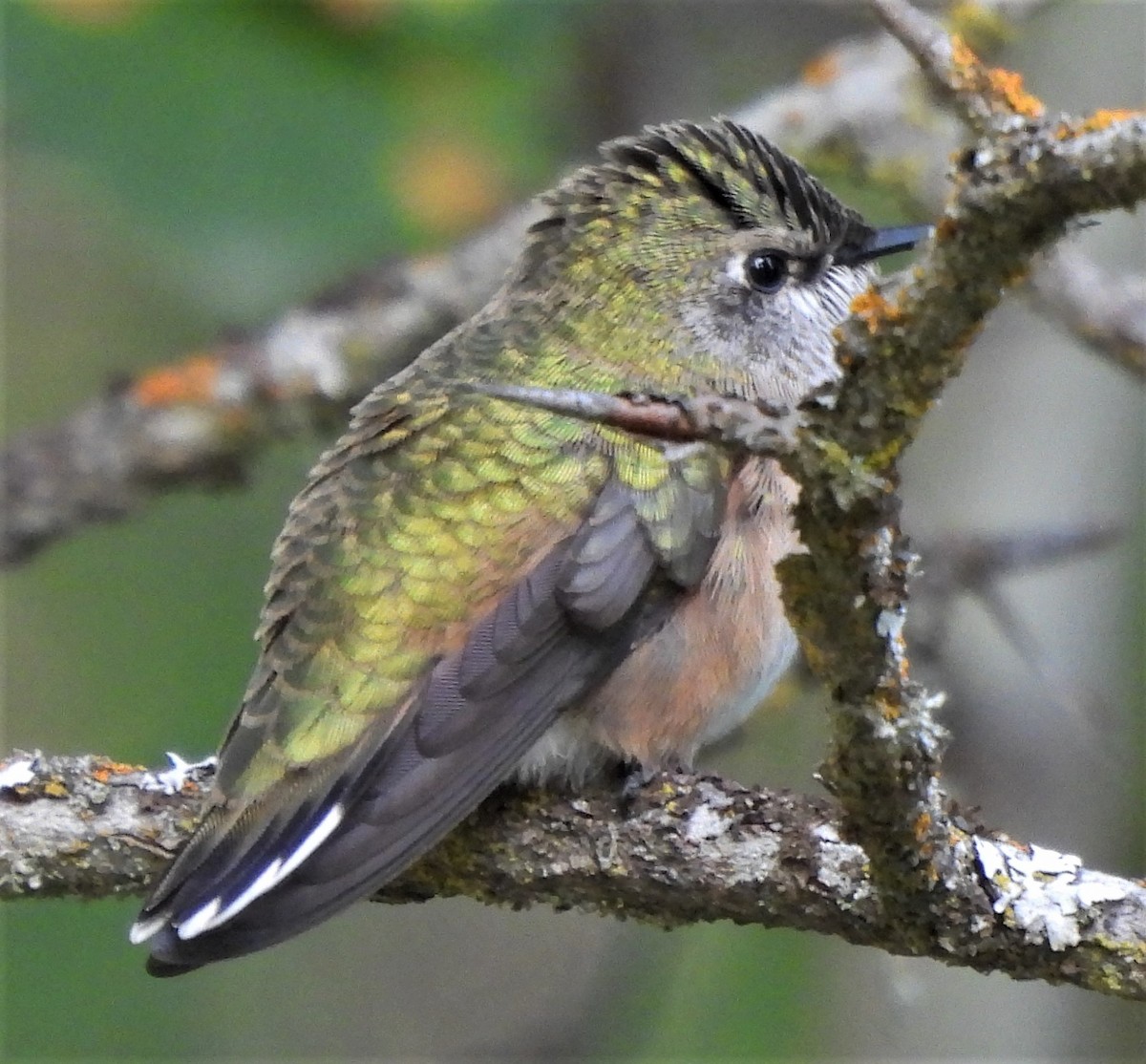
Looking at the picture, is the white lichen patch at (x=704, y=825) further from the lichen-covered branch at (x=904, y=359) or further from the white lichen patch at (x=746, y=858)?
the lichen-covered branch at (x=904, y=359)

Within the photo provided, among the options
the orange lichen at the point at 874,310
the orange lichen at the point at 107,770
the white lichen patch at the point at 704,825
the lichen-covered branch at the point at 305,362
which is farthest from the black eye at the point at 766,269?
the orange lichen at the point at 874,310

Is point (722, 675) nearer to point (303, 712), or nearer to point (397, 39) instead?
point (303, 712)

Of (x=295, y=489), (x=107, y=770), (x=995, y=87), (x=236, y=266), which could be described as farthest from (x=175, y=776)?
(x=295, y=489)

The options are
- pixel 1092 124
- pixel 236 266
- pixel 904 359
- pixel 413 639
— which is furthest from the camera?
pixel 236 266

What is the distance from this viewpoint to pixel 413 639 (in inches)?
117

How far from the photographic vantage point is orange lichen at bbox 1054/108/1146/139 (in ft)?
5.38

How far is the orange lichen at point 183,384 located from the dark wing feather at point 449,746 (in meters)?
1.89

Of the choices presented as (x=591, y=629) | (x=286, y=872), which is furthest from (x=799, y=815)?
(x=286, y=872)

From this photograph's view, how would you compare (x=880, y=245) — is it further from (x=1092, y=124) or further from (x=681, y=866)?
(x=1092, y=124)

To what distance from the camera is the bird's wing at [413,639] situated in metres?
2.73

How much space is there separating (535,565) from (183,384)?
197 centimetres

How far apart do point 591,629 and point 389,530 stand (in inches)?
15.8

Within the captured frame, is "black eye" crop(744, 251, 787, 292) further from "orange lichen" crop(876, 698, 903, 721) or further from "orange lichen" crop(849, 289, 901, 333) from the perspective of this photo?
"orange lichen" crop(849, 289, 901, 333)

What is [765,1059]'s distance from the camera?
513cm
